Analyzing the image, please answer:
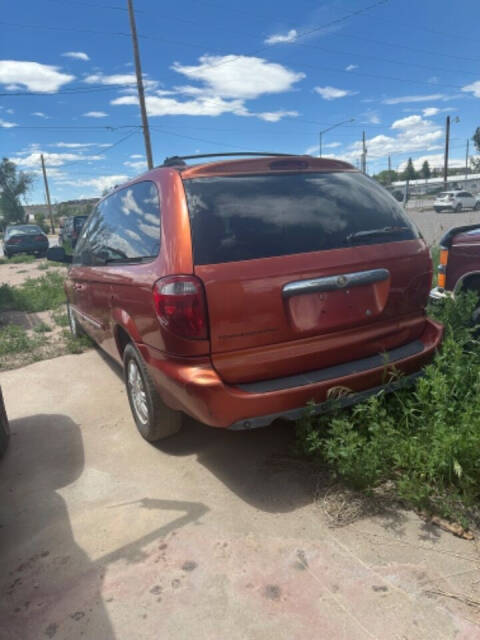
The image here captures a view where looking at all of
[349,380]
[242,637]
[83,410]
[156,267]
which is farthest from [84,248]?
[242,637]

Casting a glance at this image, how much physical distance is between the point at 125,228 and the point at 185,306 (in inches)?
48.4

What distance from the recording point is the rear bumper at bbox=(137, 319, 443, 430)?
2.32 meters

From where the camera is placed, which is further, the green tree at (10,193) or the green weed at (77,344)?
the green tree at (10,193)

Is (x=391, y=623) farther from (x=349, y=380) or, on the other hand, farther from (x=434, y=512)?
(x=349, y=380)

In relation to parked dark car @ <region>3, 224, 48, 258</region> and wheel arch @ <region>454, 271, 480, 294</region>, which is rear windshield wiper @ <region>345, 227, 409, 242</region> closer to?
wheel arch @ <region>454, 271, 480, 294</region>

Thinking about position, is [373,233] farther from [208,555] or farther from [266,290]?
[208,555]

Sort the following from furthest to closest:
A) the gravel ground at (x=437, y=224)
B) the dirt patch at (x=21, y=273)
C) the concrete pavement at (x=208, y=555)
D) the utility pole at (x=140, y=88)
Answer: the utility pole at (x=140, y=88), the dirt patch at (x=21, y=273), the gravel ground at (x=437, y=224), the concrete pavement at (x=208, y=555)

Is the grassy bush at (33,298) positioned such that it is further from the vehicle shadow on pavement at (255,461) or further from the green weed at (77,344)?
the vehicle shadow on pavement at (255,461)

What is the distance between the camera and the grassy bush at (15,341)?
570cm

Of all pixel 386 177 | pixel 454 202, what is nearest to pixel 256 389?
pixel 454 202

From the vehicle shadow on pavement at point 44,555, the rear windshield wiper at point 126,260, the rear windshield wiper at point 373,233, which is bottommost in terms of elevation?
the vehicle shadow on pavement at point 44,555

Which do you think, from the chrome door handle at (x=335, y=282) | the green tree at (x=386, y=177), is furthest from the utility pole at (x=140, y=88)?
the green tree at (x=386, y=177)

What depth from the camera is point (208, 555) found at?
2.15 m

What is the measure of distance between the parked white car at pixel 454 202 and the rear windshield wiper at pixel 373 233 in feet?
113
